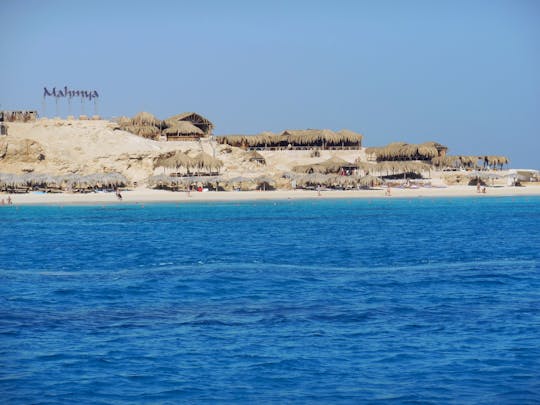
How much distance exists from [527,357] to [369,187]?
54435mm

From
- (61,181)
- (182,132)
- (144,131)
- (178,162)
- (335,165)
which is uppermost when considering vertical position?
(144,131)

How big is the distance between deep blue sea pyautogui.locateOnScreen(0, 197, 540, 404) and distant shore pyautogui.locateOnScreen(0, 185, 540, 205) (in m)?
30.8

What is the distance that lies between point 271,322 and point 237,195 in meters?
47.4

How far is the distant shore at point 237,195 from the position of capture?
56.6 meters

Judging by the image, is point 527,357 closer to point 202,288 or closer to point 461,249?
point 202,288

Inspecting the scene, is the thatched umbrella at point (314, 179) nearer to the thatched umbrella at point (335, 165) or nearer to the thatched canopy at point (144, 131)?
the thatched umbrella at point (335, 165)

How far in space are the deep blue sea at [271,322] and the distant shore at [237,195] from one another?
30752 mm

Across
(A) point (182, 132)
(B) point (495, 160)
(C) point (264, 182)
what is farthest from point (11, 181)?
(B) point (495, 160)

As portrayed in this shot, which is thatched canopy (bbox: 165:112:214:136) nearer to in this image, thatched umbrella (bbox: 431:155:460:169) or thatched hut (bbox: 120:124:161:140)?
thatched hut (bbox: 120:124:161:140)

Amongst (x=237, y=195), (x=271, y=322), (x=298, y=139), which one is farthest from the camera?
(x=298, y=139)

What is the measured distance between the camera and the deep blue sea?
9.07 m

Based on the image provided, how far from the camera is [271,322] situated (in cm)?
1222

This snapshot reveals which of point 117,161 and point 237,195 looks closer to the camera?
point 237,195

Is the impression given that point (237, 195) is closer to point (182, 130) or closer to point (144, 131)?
point (182, 130)
